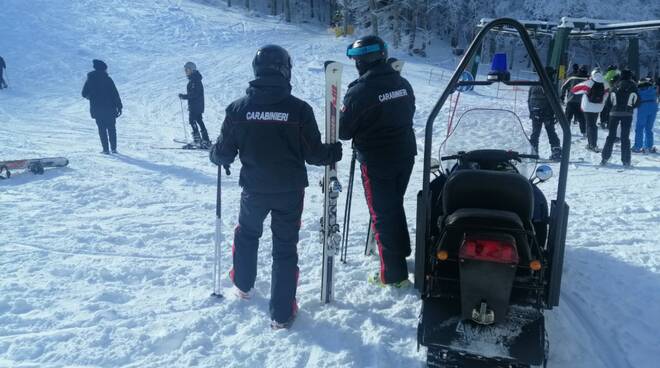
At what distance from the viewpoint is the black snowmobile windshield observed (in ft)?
13.2

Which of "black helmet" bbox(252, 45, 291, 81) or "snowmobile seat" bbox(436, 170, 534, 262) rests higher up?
"black helmet" bbox(252, 45, 291, 81)

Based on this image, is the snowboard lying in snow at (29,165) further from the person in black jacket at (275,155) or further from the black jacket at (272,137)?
the black jacket at (272,137)

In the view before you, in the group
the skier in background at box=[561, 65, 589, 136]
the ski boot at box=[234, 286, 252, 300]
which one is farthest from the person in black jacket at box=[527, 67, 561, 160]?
the ski boot at box=[234, 286, 252, 300]

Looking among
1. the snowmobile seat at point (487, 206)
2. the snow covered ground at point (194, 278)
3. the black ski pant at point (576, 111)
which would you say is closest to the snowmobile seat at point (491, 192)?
the snowmobile seat at point (487, 206)

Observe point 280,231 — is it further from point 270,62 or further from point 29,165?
point 29,165

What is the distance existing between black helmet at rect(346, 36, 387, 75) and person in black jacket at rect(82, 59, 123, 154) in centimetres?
684

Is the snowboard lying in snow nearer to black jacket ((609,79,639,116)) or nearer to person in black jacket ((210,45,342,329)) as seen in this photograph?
person in black jacket ((210,45,342,329))

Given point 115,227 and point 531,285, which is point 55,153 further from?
point 531,285

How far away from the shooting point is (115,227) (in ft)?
17.1

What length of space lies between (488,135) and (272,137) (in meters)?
2.06

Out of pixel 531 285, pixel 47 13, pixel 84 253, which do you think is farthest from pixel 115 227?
pixel 47 13

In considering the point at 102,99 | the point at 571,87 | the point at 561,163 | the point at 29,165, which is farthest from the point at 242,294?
the point at 571,87

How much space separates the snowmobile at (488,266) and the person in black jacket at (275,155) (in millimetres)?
841

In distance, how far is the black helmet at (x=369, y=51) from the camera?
356 centimetres
